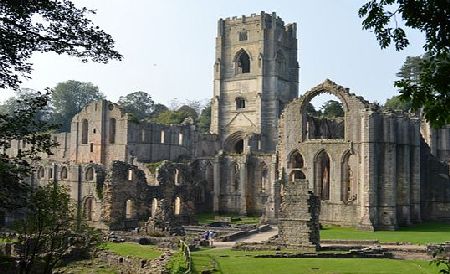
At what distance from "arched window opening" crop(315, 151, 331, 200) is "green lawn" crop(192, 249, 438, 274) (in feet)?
55.5

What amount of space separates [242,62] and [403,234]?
3970 cm

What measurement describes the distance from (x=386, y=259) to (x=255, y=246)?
6.51 metres

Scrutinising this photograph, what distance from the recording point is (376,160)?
127ft

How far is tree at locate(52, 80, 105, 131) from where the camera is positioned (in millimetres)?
99500

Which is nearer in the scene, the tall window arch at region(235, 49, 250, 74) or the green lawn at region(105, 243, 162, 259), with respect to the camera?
the green lawn at region(105, 243, 162, 259)

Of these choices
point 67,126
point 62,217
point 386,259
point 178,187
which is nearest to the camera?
point 62,217

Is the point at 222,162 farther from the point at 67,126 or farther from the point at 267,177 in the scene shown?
the point at 67,126

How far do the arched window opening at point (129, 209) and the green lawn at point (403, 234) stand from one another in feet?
42.0

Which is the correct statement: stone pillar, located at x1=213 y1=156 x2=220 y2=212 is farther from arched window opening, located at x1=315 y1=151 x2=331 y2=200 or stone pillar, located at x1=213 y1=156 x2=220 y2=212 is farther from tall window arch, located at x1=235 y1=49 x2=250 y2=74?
tall window arch, located at x1=235 y1=49 x2=250 y2=74

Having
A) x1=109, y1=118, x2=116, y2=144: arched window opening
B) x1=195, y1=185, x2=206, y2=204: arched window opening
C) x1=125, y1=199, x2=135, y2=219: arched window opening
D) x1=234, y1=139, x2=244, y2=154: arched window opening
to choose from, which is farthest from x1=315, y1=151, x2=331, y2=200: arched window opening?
x1=234, y1=139, x2=244, y2=154: arched window opening

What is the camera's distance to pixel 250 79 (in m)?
69.1

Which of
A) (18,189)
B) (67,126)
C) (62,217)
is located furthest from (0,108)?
(18,189)

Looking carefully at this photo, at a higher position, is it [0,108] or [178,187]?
[0,108]

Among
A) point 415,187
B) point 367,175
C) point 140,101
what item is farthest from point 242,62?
point 140,101
